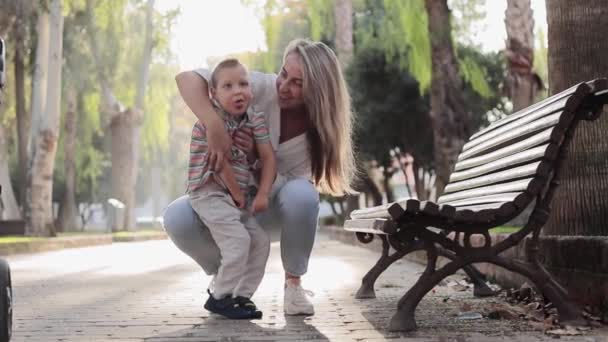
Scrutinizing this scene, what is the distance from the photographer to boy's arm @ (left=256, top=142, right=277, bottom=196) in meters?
4.71

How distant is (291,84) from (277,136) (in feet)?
0.96

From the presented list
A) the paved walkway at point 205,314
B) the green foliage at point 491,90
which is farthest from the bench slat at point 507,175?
the green foliage at point 491,90

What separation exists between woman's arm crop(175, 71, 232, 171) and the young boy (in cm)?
5

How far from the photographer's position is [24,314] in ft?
17.6

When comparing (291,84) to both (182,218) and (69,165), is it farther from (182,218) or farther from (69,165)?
(69,165)

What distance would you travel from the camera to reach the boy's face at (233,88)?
462cm

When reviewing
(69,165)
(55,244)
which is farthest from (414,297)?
(69,165)

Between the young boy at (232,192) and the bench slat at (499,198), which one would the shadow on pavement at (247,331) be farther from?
the bench slat at (499,198)

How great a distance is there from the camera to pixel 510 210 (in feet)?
13.3

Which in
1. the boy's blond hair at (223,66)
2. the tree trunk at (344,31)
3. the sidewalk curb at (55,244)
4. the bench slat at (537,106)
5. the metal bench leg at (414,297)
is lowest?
the sidewalk curb at (55,244)

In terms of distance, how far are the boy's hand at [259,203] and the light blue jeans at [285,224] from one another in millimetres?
204

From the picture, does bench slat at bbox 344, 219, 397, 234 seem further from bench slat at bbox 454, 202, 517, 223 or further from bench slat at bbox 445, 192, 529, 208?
bench slat at bbox 445, 192, 529, 208

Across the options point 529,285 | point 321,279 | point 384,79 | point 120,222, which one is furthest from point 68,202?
point 529,285

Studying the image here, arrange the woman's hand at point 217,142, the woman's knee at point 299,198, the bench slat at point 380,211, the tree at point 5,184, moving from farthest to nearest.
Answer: the tree at point 5,184 < the woman's knee at point 299,198 < the woman's hand at point 217,142 < the bench slat at point 380,211
